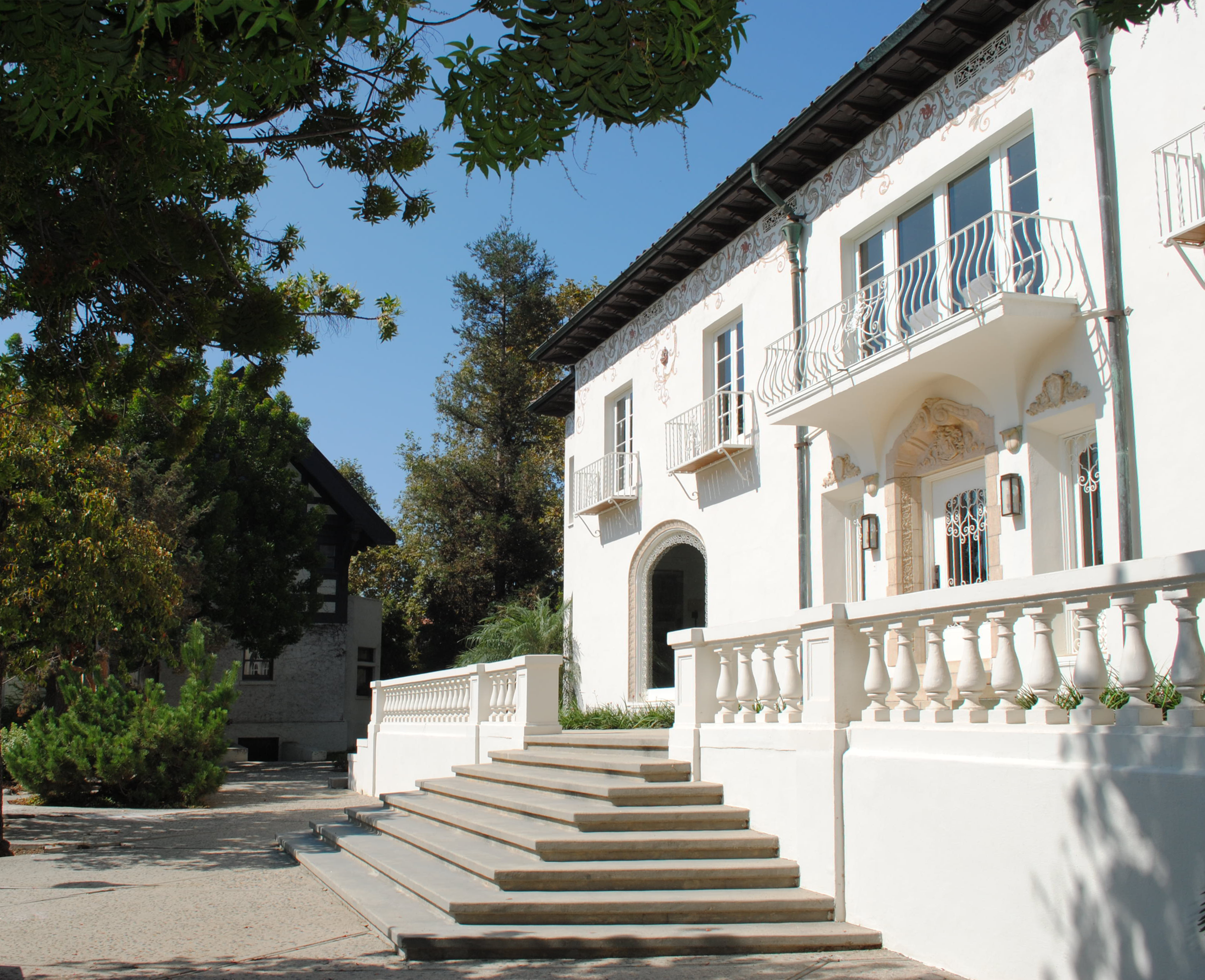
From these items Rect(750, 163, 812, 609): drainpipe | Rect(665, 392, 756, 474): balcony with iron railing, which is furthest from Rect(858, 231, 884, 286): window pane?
Rect(665, 392, 756, 474): balcony with iron railing

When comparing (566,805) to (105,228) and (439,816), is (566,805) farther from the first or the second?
(105,228)

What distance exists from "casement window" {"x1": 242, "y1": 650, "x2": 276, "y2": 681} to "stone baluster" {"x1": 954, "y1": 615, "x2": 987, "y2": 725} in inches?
913

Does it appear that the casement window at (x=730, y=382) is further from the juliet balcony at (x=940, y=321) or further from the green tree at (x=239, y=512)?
the green tree at (x=239, y=512)

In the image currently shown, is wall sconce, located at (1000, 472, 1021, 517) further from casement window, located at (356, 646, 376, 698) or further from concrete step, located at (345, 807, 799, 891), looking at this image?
casement window, located at (356, 646, 376, 698)

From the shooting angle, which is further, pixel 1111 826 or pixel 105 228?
pixel 105 228

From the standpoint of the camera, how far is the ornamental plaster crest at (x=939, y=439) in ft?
33.3

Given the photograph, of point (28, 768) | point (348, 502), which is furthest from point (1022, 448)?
point (348, 502)

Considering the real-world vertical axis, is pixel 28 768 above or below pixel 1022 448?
below

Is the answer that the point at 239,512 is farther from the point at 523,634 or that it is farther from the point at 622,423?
the point at 622,423

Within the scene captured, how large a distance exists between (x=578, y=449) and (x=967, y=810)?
14.7 m

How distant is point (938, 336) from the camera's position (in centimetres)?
962

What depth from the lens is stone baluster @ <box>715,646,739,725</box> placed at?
7.99 meters

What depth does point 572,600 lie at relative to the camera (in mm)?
19234

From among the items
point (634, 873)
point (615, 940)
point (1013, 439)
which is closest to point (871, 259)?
point (1013, 439)
